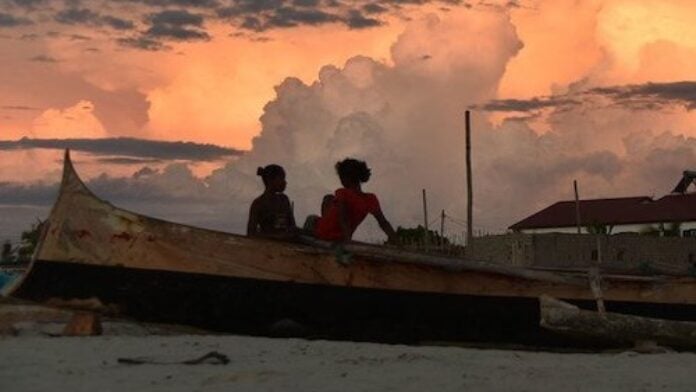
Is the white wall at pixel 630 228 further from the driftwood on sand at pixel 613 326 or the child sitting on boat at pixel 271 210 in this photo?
the driftwood on sand at pixel 613 326

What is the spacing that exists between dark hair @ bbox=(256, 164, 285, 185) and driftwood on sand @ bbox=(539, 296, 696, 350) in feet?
8.99

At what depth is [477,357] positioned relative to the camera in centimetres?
820

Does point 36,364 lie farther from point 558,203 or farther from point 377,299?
point 558,203

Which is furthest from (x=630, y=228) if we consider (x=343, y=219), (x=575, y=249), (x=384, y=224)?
(x=343, y=219)

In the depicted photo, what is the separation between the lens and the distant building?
175ft

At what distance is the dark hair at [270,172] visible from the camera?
34.1 ft

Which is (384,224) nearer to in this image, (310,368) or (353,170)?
(353,170)

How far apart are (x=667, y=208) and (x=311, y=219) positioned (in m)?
46.8

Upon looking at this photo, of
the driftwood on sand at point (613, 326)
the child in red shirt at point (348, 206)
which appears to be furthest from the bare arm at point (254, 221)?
the driftwood on sand at point (613, 326)

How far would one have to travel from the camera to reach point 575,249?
3550 centimetres

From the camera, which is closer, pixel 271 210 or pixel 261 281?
pixel 261 281

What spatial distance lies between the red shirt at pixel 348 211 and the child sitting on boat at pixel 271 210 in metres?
0.53

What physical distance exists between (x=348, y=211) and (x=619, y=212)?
158ft

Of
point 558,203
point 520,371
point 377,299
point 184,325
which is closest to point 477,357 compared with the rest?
point 520,371
